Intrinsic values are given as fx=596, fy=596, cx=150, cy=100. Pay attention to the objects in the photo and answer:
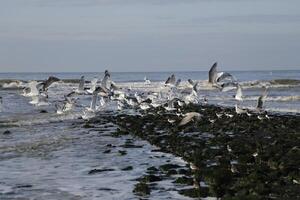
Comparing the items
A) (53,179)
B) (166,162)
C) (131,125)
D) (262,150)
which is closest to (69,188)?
(53,179)

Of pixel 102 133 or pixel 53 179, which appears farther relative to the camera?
pixel 102 133

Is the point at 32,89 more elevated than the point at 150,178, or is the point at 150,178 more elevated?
the point at 32,89

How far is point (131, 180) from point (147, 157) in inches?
116

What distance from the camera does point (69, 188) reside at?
33.8 ft

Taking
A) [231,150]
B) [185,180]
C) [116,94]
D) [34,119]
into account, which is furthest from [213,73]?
[116,94]

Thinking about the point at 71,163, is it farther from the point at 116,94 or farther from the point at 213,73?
the point at 116,94

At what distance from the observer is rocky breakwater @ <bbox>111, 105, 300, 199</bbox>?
9672 millimetres

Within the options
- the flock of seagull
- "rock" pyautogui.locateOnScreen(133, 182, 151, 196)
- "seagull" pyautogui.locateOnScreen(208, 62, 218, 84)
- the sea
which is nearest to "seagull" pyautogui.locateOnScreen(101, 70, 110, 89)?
the flock of seagull

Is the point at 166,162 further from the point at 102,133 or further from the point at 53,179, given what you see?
the point at 102,133

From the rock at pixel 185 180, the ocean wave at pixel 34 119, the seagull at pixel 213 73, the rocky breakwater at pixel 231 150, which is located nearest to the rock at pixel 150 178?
the rocky breakwater at pixel 231 150

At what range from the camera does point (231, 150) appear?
46.2 ft

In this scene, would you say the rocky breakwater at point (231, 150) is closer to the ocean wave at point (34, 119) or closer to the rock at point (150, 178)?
the rock at point (150, 178)

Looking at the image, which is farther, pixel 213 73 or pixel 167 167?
pixel 213 73

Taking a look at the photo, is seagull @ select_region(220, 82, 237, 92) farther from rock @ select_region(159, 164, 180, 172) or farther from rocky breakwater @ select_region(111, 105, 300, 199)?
rock @ select_region(159, 164, 180, 172)
